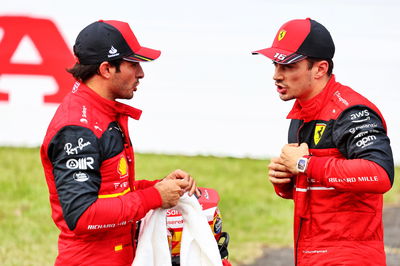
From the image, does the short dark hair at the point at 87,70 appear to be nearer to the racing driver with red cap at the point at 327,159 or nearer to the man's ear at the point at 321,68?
the racing driver with red cap at the point at 327,159

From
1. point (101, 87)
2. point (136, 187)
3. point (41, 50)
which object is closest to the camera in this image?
point (101, 87)

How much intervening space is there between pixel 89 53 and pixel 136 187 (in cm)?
83

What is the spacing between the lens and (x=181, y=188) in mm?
4012

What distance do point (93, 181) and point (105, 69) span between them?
0.61 metres

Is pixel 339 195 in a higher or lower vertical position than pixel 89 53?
lower

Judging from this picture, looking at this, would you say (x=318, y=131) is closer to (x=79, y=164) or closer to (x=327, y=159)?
(x=327, y=159)

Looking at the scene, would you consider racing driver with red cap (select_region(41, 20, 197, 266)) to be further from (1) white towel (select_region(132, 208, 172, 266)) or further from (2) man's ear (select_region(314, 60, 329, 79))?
(2) man's ear (select_region(314, 60, 329, 79))

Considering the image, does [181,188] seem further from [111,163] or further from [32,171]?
[32,171]

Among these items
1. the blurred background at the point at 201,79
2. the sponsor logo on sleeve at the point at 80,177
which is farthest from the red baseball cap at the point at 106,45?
the blurred background at the point at 201,79

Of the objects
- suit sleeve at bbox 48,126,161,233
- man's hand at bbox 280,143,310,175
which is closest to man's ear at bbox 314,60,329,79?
man's hand at bbox 280,143,310,175

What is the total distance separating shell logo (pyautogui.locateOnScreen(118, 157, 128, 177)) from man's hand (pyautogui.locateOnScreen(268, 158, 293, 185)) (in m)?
0.74

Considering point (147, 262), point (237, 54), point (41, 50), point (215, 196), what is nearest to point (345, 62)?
point (237, 54)

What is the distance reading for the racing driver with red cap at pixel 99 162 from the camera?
362 centimetres

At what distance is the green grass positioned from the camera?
25.8ft
